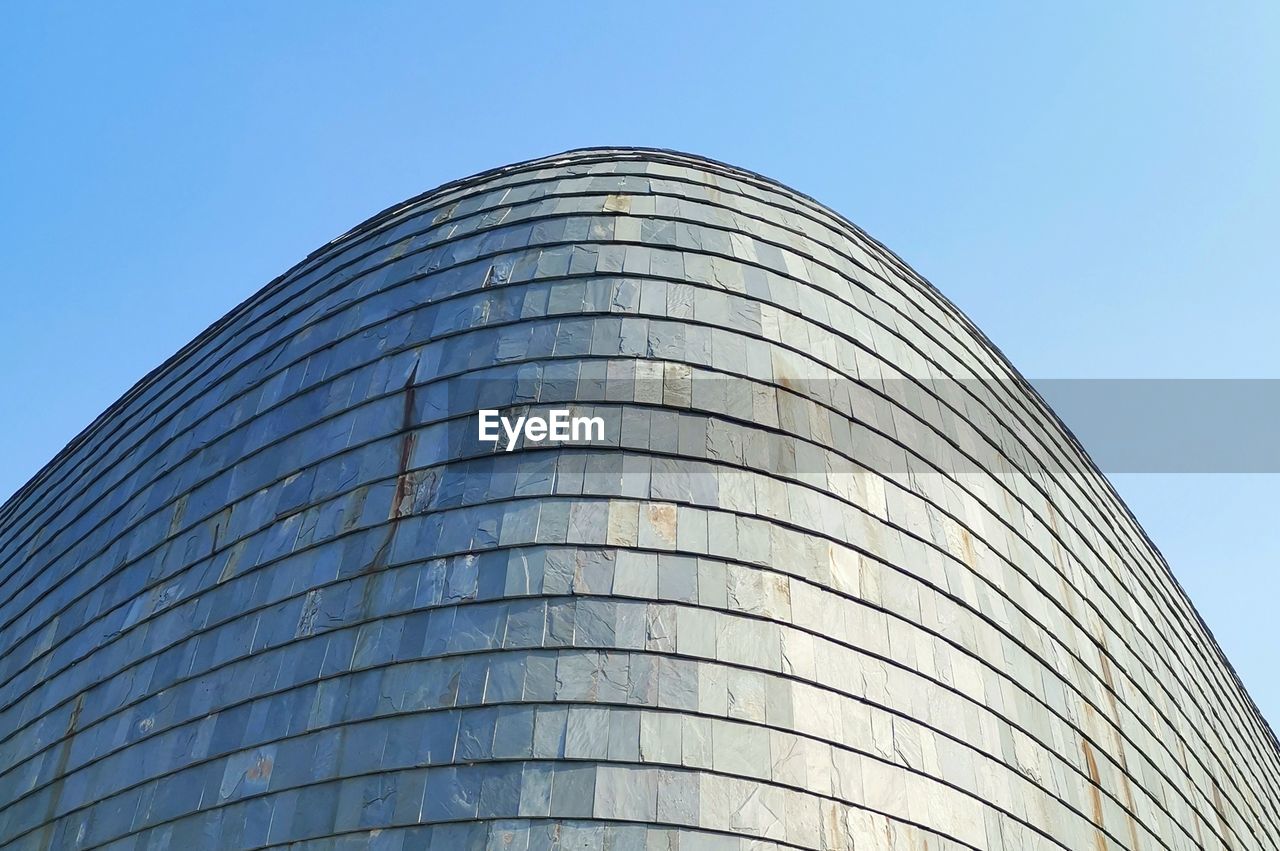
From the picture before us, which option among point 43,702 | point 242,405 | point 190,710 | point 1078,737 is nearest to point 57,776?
point 43,702

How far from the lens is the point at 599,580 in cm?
1148

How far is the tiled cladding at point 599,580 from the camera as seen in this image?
35.0ft

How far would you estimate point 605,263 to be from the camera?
1466 cm

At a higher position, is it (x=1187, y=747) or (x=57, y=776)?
(x=1187, y=747)

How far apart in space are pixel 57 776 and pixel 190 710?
2655mm

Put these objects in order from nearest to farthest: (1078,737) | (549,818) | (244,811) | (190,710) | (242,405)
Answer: (549,818) → (244,811) → (190,710) → (1078,737) → (242,405)

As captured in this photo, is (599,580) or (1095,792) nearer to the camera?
(599,580)

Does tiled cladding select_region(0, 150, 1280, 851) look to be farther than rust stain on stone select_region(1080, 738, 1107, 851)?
No

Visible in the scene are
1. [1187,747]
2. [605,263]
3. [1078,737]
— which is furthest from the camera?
[1187,747]

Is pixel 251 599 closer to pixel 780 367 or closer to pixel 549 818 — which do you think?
pixel 549 818

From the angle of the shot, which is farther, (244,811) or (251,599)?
(251,599)

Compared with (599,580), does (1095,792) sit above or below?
below

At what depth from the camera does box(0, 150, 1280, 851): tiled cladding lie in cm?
1067

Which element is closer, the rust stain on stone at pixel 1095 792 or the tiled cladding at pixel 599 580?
the tiled cladding at pixel 599 580
